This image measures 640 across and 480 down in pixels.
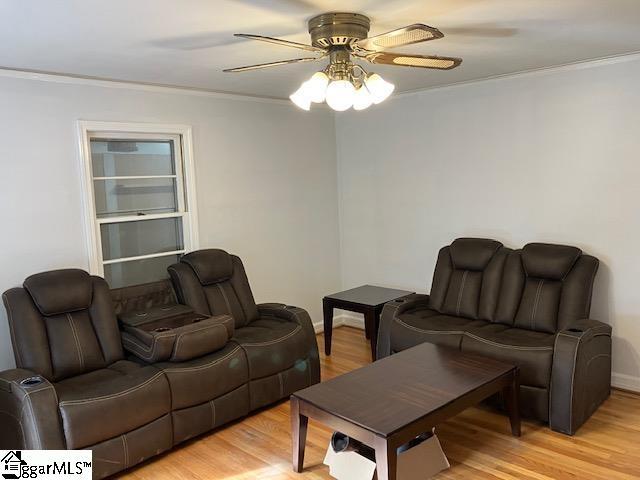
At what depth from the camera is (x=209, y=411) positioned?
3387 mm

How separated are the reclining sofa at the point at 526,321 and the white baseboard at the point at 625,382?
27cm

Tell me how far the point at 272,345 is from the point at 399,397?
3.83 ft

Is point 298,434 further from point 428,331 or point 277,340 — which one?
point 428,331

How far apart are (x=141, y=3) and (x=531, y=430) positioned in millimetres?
3087

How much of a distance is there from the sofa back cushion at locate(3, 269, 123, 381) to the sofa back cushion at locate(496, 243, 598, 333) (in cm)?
273

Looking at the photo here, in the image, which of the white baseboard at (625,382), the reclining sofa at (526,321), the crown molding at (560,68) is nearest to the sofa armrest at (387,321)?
the reclining sofa at (526,321)

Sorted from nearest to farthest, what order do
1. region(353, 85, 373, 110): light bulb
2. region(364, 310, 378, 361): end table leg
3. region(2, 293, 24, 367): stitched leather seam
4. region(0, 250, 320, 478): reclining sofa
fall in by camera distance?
region(353, 85, 373, 110): light bulb, region(0, 250, 320, 478): reclining sofa, region(2, 293, 24, 367): stitched leather seam, region(364, 310, 378, 361): end table leg

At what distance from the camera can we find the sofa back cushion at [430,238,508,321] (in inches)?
165

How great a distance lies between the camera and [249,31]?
9.04 feet

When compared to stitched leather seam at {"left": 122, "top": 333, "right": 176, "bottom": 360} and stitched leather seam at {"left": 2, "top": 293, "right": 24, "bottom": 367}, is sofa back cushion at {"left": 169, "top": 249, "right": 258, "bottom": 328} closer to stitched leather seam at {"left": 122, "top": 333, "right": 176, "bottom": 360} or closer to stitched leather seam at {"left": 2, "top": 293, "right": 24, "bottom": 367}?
stitched leather seam at {"left": 122, "top": 333, "right": 176, "bottom": 360}

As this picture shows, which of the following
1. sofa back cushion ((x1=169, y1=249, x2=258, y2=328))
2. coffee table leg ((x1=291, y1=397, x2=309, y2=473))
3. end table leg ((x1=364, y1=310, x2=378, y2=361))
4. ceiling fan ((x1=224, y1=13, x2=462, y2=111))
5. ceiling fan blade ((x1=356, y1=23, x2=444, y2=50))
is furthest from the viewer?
end table leg ((x1=364, y1=310, x2=378, y2=361))

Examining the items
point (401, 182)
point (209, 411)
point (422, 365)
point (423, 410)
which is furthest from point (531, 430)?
point (401, 182)

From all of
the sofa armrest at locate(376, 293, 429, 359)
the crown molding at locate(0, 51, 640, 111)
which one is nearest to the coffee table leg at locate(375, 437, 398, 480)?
the sofa armrest at locate(376, 293, 429, 359)

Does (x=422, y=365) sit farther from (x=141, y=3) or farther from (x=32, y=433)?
(x=141, y=3)
